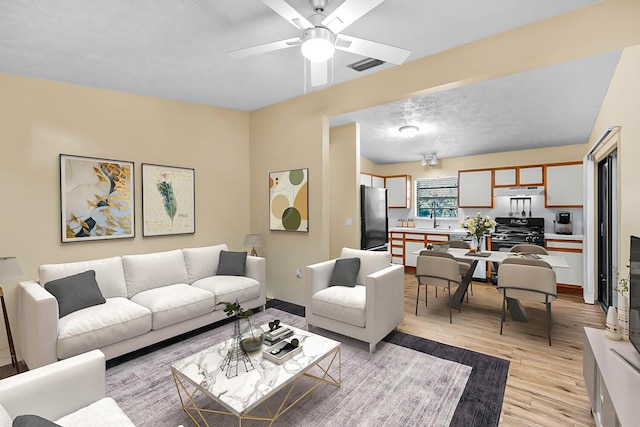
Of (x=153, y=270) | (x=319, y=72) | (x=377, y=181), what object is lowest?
(x=153, y=270)

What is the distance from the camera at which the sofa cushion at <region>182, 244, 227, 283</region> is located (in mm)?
3680

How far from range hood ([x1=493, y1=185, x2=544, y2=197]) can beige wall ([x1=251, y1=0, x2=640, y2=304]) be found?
10.2ft

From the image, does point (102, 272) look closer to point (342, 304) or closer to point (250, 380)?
point (250, 380)

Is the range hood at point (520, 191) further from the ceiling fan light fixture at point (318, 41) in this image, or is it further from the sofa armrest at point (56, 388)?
the sofa armrest at point (56, 388)

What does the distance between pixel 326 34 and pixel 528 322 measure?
12.5 feet

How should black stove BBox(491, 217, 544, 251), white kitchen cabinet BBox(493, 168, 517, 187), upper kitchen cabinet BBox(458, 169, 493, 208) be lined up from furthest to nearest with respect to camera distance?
upper kitchen cabinet BBox(458, 169, 493, 208) < white kitchen cabinet BBox(493, 168, 517, 187) < black stove BBox(491, 217, 544, 251)

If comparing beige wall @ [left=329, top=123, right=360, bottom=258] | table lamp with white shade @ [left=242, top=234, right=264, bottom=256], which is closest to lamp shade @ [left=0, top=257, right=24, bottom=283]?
table lamp with white shade @ [left=242, top=234, right=264, bottom=256]

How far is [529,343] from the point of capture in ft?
9.89

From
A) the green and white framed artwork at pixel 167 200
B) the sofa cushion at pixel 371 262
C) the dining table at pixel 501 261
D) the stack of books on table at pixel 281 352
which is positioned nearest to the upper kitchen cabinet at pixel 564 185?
the dining table at pixel 501 261

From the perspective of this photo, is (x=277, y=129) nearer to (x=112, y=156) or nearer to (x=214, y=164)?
(x=214, y=164)

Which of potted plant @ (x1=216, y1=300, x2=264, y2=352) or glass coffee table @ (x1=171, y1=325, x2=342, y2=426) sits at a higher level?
potted plant @ (x1=216, y1=300, x2=264, y2=352)

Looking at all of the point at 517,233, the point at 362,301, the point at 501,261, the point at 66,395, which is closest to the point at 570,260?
the point at 517,233

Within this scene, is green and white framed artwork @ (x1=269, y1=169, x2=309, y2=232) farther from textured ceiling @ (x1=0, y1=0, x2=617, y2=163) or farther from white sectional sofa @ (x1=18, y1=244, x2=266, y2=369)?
textured ceiling @ (x1=0, y1=0, x2=617, y2=163)

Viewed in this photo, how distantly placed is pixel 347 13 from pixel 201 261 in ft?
10.3
